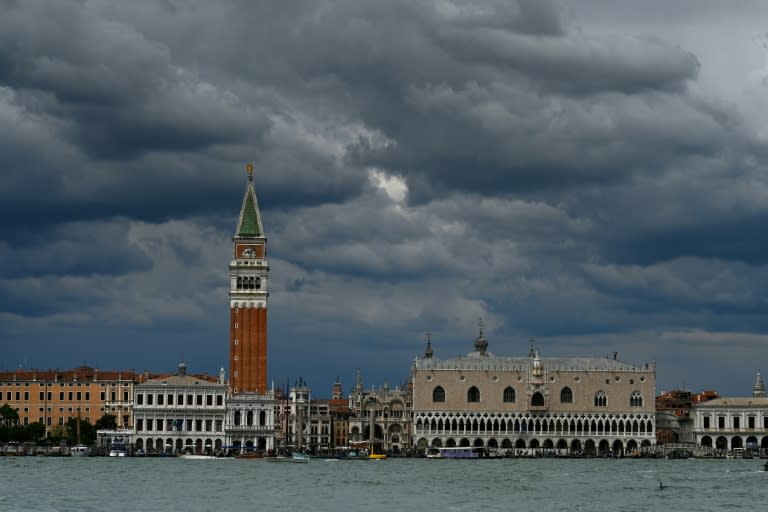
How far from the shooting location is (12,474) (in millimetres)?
74250

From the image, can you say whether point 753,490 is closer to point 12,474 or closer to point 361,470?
point 361,470

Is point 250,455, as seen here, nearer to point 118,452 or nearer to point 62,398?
point 118,452

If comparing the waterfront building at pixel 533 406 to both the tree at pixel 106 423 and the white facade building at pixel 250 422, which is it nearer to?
the white facade building at pixel 250 422

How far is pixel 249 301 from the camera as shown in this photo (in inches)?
4660

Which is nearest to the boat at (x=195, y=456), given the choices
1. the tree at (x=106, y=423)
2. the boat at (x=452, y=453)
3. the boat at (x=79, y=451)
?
the boat at (x=79, y=451)

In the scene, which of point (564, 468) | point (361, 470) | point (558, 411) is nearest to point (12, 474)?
point (361, 470)

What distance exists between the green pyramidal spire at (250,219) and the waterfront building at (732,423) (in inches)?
1602

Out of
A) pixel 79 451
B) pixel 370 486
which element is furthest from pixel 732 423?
pixel 370 486

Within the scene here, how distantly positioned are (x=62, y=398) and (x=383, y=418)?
27544mm

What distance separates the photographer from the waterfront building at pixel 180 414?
11000 cm

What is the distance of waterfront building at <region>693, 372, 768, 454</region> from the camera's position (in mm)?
117938

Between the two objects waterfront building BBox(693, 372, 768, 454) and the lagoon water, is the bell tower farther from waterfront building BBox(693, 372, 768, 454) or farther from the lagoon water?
waterfront building BBox(693, 372, 768, 454)

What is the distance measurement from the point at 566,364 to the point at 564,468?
2958 centimetres

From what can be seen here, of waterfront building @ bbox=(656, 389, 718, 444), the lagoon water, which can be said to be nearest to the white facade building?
the lagoon water
